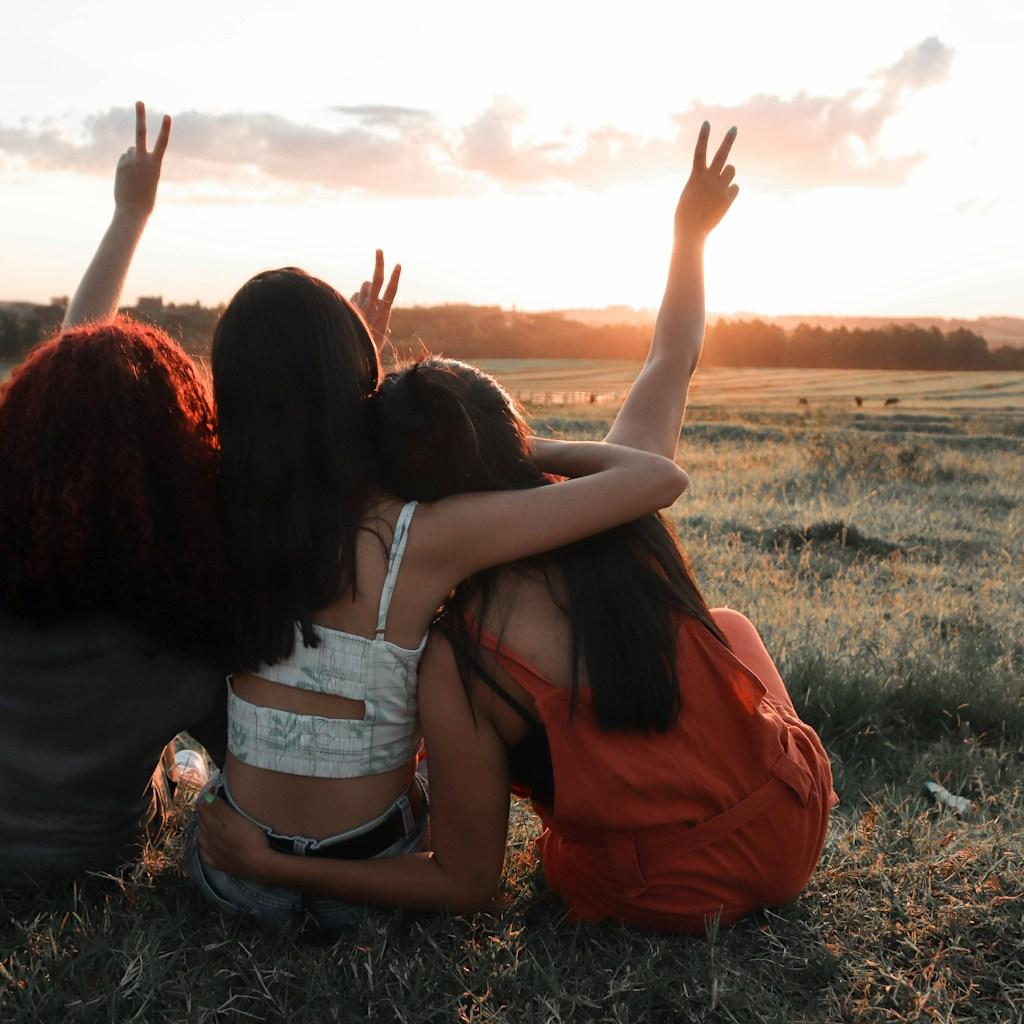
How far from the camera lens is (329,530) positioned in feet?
5.84

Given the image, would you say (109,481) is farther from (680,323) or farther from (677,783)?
(680,323)

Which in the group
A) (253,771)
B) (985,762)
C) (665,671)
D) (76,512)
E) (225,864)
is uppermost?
(76,512)

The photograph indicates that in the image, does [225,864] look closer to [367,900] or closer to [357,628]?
[367,900]

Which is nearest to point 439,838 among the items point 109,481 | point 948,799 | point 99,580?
point 99,580

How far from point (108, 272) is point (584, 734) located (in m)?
1.85

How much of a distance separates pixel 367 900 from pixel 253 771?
35 cm

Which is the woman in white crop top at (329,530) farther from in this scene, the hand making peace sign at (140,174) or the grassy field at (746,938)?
the hand making peace sign at (140,174)

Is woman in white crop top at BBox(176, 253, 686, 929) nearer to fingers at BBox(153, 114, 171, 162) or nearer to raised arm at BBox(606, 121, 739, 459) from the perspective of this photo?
raised arm at BBox(606, 121, 739, 459)

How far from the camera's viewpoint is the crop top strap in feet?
5.85

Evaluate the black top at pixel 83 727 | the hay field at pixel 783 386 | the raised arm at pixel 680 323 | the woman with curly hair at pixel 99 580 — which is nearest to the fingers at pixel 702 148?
the raised arm at pixel 680 323

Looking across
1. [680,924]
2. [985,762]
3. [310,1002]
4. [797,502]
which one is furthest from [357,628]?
[797,502]

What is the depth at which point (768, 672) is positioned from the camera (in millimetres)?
2342

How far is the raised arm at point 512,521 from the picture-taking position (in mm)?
1771

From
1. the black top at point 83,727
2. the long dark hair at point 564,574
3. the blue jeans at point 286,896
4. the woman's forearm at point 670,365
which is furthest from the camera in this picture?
the woman's forearm at point 670,365
